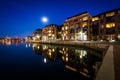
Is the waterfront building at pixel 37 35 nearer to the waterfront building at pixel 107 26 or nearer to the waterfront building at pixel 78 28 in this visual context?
the waterfront building at pixel 78 28

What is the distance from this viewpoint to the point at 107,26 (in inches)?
2616

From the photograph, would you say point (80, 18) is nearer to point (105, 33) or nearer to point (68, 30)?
point (68, 30)

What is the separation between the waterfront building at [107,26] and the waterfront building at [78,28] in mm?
4536

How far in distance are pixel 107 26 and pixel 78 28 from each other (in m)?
22.6

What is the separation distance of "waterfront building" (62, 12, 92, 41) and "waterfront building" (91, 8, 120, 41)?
4536 mm

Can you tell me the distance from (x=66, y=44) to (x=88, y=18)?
2883 centimetres

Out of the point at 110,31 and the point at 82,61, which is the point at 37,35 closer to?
the point at 110,31

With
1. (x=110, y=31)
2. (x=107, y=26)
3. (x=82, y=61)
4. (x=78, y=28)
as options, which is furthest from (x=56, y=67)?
(x=78, y=28)

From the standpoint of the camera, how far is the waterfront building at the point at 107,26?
6166 centimetres

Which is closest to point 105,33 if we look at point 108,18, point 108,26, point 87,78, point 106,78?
point 108,26

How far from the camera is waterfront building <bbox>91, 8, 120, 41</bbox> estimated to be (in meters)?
61.7

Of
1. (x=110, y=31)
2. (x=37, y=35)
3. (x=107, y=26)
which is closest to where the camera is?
A: (x=110, y=31)

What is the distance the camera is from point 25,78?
15.2 metres

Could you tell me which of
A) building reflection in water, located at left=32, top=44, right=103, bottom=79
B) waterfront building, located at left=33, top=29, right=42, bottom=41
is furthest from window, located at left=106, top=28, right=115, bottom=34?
waterfront building, located at left=33, top=29, right=42, bottom=41
